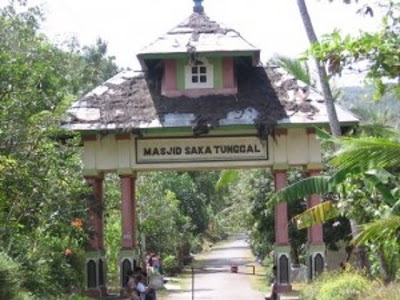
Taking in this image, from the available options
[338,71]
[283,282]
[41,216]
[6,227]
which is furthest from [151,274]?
[338,71]

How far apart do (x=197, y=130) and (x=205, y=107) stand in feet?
3.32

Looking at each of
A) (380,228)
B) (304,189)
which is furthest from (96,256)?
(380,228)

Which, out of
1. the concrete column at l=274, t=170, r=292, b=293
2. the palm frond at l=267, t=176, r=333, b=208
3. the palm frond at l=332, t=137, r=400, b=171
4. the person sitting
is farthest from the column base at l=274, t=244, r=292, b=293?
the palm frond at l=332, t=137, r=400, b=171

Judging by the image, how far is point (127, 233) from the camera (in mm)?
21219

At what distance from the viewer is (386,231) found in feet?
38.6

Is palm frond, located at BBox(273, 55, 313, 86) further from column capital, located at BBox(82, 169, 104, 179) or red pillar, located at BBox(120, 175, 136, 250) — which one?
column capital, located at BBox(82, 169, 104, 179)

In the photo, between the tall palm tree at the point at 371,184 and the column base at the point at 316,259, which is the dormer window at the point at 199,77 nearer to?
the column base at the point at 316,259

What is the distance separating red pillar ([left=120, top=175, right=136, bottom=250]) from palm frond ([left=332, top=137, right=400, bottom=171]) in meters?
11.5

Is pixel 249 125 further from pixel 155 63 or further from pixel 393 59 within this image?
pixel 393 59

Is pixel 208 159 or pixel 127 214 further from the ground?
pixel 208 159

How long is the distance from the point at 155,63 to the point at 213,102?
2.20 metres

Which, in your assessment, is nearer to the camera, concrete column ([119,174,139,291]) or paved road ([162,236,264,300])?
concrete column ([119,174,139,291])

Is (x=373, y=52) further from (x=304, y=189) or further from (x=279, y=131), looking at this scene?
(x=279, y=131)

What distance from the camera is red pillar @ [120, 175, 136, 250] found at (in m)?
21.2
